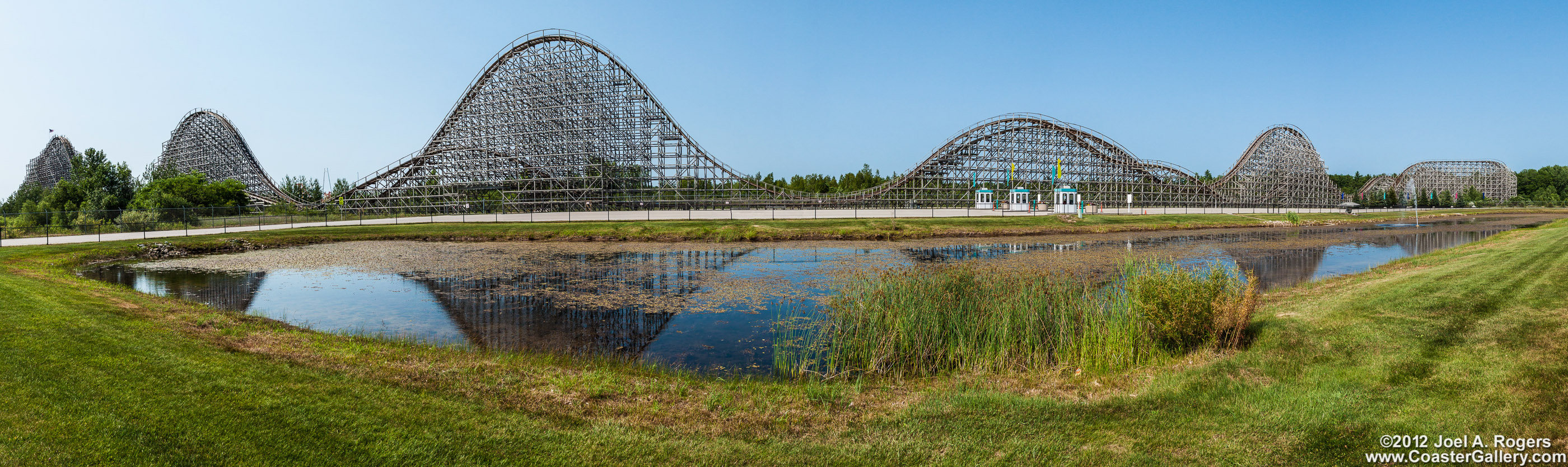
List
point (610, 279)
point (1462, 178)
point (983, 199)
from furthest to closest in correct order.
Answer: point (1462, 178)
point (983, 199)
point (610, 279)

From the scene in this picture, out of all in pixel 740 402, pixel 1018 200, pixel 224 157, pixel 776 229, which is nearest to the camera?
pixel 740 402

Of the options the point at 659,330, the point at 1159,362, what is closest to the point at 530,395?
the point at 659,330

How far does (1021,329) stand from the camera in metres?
7.55

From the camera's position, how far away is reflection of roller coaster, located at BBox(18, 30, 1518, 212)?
4947 cm

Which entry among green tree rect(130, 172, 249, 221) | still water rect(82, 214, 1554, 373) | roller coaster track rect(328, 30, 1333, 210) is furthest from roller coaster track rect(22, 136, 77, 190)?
still water rect(82, 214, 1554, 373)

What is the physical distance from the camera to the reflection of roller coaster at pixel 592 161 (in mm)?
49469

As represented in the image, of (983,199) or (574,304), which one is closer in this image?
(574,304)

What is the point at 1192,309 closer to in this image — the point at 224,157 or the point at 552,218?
the point at 552,218

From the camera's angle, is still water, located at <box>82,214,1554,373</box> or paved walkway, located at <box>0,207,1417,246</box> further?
paved walkway, located at <box>0,207,1417,246</box>

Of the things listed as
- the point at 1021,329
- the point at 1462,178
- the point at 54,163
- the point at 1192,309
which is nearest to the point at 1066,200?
the point at 1192,309

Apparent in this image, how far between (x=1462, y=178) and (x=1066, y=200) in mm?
93991

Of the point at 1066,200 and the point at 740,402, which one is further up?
the point at 1066,200

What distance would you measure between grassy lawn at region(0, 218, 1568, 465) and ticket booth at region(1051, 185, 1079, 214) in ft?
128

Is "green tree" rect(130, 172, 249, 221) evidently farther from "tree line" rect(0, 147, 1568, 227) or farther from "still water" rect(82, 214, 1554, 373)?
"still water" rect(82, 214, 1554, 373)
